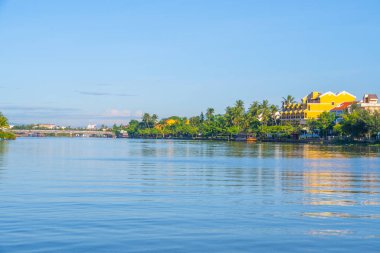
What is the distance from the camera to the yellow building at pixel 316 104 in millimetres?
127000

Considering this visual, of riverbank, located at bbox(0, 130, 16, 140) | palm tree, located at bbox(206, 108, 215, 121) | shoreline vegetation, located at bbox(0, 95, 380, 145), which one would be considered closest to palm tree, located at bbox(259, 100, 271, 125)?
shoreline vegetation, located at bbox(0, 95, 380, 145)

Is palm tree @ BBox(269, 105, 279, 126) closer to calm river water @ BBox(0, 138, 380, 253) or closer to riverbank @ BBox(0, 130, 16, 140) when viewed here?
riverbank @ BBox(0, 130, 16, 140)

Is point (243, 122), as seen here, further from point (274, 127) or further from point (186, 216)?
point (186, 216)

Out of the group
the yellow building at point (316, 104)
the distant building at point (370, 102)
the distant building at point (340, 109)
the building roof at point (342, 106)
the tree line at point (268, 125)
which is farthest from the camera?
the yellow building at point (316, 104)

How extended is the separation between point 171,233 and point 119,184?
33.0 feet

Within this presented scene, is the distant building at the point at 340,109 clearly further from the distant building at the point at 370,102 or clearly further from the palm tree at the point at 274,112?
the palm tree at the point at 274,112

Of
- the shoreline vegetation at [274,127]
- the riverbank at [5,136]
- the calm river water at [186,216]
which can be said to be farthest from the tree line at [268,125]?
the calm river water at [186,216]

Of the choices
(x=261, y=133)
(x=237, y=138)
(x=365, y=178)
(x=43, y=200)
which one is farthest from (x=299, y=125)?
(x=43, y=200)

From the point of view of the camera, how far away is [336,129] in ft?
322

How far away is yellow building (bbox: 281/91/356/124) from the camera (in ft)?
417

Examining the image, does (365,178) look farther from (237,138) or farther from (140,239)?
(237,138)

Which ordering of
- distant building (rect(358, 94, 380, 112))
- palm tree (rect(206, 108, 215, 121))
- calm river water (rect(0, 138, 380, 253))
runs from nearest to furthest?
calm river water (rect(0, 138, 380, 253)), distant building (rect(358, 94, 380, 112)), palm tree (rect(206, 108, 215, 121))

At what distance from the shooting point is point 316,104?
129750 millimetres

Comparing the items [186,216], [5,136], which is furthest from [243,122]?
[186,216]
